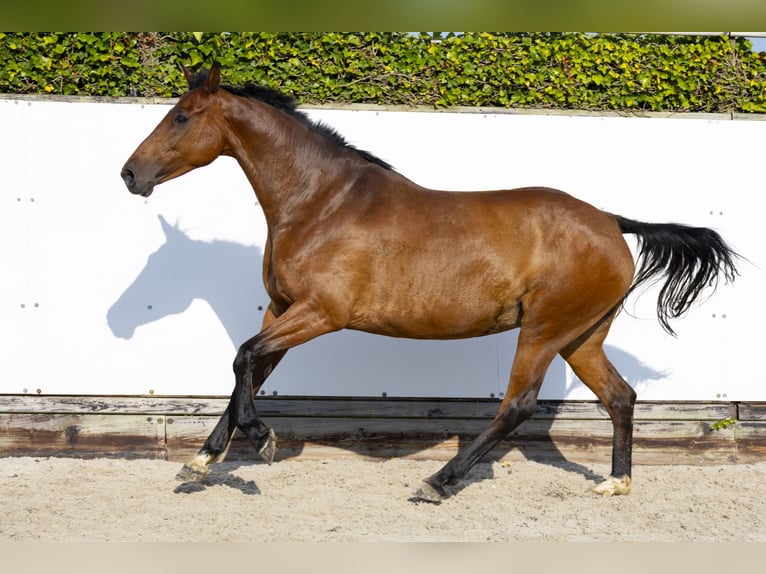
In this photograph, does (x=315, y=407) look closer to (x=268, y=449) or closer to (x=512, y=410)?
(x=268, y=449)

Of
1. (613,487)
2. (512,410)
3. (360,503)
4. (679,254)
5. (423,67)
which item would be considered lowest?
(360,503)

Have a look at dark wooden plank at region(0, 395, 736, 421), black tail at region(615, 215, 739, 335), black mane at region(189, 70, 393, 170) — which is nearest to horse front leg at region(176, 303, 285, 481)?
dark wooden plank at region(0, 395, 736, 421)

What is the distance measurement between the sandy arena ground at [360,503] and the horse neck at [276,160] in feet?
5.43

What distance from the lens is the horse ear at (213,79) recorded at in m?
4.64

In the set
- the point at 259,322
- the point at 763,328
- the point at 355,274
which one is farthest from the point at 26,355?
the point at 763,328

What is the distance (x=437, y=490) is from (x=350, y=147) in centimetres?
210

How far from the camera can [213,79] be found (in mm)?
4691

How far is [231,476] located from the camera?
525 cm

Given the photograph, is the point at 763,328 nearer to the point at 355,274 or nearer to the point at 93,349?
the point at 355,274

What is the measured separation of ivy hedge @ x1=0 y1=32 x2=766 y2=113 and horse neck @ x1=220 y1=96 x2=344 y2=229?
1136 mm

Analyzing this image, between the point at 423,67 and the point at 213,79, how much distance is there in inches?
69.0

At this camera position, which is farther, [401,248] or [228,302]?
[228,302]

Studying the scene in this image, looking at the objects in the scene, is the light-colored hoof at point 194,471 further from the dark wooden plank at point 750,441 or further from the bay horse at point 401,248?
the dark wooden plank at point 750,441

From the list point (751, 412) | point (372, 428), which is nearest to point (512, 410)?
point (372, 428)
